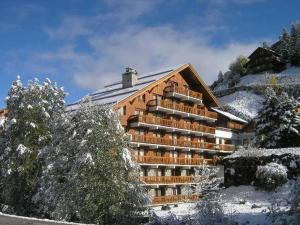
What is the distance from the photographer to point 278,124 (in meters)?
56.7

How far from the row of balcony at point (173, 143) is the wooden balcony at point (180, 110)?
130 inches

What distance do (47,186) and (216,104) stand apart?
4044 cm

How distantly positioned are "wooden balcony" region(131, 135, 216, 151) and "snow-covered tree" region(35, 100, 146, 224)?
2065 centimetres

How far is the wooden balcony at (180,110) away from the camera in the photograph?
54.0 meters

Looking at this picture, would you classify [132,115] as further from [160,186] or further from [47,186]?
[47,186]

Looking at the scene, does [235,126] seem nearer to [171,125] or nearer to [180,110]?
[180,110]

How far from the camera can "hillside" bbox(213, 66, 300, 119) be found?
323ft

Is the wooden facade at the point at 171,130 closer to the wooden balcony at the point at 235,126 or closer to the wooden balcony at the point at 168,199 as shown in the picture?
the wooden balcony at the point at 168,199

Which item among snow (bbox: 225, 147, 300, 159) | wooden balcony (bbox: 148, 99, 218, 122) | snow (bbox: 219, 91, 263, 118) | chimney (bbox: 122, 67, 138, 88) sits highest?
snow (bbox: 219, 91, 263, 118)

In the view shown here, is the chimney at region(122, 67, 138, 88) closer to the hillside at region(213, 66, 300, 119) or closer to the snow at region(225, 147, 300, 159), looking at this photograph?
the snow at region(225, 147, 300, 159)

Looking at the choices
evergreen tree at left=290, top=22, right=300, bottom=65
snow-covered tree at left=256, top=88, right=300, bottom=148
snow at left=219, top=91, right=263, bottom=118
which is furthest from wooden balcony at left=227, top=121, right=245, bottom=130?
evergreen tree at left=290, top=22, right=300, bottom=65

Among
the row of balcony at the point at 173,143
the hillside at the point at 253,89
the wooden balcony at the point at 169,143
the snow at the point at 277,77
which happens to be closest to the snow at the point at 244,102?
the hillside at the point at 253,89

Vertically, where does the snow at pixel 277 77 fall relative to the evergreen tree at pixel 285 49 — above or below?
below

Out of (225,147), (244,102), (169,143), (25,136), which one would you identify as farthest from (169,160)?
(244,102)
